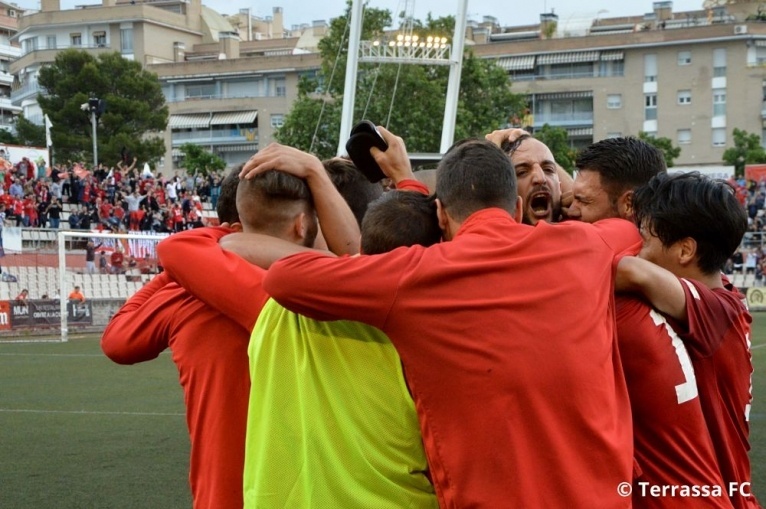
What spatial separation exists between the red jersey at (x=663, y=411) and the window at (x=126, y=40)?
9112 cm

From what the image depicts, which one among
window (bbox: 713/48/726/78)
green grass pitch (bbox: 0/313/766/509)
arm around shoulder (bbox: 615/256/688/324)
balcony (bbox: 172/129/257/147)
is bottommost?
green grass pitch (bbox: 0/313/766/509)

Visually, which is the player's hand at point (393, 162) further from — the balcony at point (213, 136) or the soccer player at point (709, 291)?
the balcony at point (213, 136)

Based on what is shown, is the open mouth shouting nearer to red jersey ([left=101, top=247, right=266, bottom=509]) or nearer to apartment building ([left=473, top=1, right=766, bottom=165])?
red jersey ([left=101, top=247, right=266, bottom=509])

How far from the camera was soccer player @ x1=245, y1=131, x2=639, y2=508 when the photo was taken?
98.4 inches

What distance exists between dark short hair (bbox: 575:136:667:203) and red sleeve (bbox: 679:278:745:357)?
406mm

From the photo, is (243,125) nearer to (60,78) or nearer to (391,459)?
(60,78)

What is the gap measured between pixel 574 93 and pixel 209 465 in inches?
3137

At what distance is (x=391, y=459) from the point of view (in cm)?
A: 265

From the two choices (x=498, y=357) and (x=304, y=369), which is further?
(x=304, y=369)

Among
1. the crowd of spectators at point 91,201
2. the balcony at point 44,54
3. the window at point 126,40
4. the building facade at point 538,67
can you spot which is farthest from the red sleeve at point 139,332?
the window at point 126,40

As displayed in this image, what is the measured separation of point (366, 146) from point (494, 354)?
3.12 ft

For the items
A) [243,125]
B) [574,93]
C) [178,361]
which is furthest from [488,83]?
[178,361]

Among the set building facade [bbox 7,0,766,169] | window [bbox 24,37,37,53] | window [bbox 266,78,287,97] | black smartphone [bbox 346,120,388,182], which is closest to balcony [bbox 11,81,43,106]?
building facade [bbox 7,0,766,169]

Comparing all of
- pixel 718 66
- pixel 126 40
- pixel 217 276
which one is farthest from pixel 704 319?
pixel 126 40
